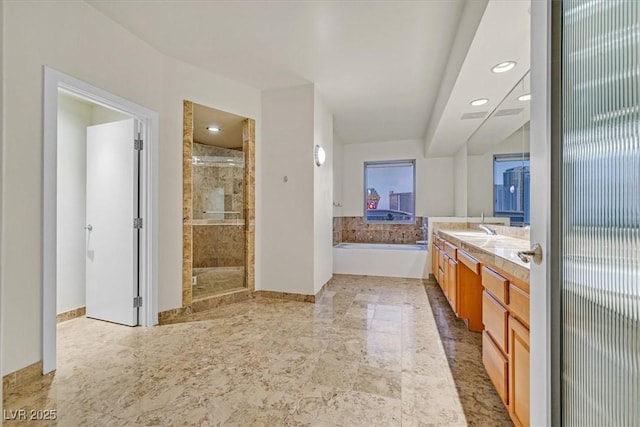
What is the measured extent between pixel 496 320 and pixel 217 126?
3835 millimetres

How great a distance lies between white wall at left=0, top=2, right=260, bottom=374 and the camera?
168 cm

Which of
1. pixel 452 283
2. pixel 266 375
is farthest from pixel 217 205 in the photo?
pixel 452 283

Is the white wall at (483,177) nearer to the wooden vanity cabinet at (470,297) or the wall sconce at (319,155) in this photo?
the wooden vanity cabinet at (470,297)

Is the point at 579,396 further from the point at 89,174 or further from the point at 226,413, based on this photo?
the point at 89,174

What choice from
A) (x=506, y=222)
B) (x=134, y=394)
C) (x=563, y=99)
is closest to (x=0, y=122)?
(x=134, y=394)

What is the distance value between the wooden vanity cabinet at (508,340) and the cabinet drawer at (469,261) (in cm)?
38

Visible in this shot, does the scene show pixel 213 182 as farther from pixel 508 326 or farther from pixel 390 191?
pixel 508 326

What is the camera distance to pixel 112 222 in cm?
271

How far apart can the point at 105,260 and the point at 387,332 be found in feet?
9.18

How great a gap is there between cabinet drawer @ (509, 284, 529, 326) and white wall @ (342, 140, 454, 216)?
4.46 metres

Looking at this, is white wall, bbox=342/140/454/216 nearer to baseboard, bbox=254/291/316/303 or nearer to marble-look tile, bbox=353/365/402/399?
baseboard, bbox=254/291/316/303

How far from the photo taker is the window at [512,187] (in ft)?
7.99

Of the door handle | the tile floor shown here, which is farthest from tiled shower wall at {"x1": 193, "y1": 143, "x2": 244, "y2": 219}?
the door handle

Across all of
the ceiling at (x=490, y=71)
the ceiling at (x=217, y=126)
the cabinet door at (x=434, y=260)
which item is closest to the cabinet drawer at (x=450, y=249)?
the cabinet door at (x=434, y=260)
